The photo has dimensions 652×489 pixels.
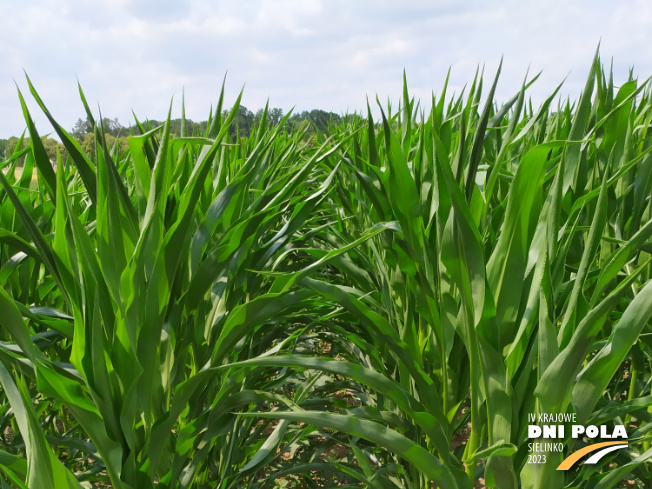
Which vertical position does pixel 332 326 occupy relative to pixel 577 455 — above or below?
above

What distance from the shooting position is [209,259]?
2.52ft

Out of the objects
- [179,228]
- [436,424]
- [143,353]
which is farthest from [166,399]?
[436,424]

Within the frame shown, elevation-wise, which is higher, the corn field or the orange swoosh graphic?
the corn field

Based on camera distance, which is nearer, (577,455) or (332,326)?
(577,455)

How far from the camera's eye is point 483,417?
0.72 metres

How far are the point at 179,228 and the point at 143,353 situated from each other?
0.18 meters

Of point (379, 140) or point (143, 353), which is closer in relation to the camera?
point (143, 353)

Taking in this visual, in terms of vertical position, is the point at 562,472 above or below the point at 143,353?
below

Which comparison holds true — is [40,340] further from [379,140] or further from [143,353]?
[379,140]

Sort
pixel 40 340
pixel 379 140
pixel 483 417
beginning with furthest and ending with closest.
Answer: pixel 379 140, pixel 40 340, pixel 483 417

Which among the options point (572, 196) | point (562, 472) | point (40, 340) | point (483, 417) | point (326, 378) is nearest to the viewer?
point (562, 472)

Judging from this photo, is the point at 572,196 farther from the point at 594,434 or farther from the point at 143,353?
the point at 143,353

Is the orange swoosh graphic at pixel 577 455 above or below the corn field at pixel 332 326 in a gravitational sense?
below

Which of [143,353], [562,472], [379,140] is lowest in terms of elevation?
[562,472]
